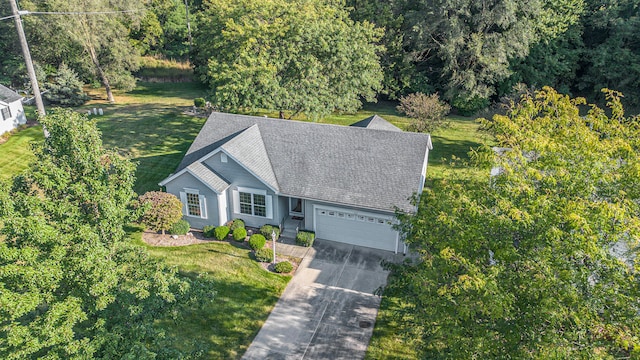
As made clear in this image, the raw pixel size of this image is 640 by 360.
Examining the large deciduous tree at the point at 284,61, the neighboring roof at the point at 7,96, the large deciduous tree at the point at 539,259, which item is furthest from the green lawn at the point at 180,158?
the large deciduous tree at the point at 284,61

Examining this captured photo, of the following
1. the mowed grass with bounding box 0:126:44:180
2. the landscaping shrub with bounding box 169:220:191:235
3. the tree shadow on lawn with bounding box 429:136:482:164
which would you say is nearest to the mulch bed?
the landscaping shrub with bounding box 169:220:191:235

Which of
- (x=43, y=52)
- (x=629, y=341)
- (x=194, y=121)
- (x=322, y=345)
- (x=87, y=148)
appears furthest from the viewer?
(x=43, y=52)

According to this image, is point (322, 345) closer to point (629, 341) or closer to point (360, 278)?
point (360, 278)

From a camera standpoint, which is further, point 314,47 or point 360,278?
point 314,47

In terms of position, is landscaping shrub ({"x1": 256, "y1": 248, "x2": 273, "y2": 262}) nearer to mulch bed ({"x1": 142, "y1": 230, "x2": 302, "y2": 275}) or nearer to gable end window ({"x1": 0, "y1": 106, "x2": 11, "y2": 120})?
mulch bed ({"x1": 142, "y1": 230, "x2": 302, "y2": 275})

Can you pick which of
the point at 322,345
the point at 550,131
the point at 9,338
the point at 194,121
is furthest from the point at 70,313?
the point at 194,121

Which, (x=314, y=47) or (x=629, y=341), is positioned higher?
(x=314, y=47)

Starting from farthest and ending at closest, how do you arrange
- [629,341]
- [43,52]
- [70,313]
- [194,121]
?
[43,52]
[194,121]
[70,313]
[629,341]

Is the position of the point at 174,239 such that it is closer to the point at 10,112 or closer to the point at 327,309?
the point at 327,309
